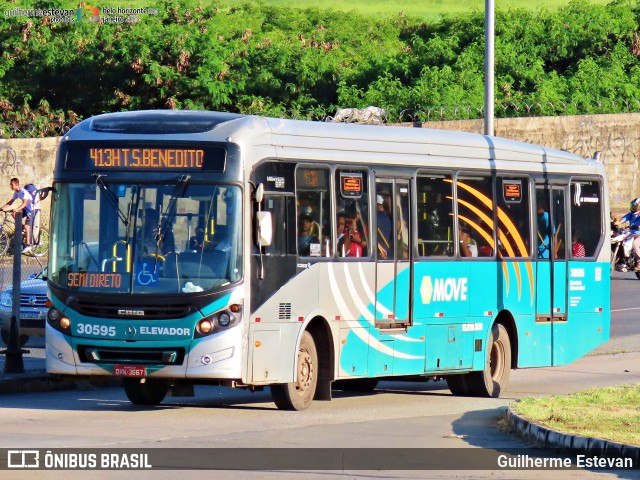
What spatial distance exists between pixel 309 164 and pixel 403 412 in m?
2.70

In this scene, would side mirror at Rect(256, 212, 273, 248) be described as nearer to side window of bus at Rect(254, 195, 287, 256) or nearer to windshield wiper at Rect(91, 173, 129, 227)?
side window of bus at Rect(254, 195, 287, 256)

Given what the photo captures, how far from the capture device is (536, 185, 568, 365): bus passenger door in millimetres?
18953

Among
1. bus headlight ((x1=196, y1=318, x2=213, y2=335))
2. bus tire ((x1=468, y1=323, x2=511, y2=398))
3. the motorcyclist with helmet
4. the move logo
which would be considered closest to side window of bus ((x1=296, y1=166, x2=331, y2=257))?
bus headlight ((x1=196, y1=318, x2=213, y2=335))

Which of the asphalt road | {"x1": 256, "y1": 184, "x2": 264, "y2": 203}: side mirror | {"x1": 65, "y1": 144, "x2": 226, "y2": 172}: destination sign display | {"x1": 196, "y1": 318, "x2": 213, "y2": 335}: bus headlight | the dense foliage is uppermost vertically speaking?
the dense foliage

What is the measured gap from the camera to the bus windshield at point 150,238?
14.4 metres

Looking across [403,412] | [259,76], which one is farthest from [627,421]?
[259,76]

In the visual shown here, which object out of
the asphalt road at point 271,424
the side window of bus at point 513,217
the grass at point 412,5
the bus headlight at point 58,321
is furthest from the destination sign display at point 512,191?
the grass at point 412,5

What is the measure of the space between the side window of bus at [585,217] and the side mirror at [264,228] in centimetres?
629

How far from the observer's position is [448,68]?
47.1 meters

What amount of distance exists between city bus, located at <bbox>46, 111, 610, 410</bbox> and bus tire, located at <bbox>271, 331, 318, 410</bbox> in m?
0.02

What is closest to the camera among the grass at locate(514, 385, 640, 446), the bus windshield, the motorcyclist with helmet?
the grass at locate(514, 385, 640, 446)

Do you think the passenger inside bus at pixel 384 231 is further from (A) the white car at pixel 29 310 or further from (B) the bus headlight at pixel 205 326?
(A) the white car at pixel 29 310

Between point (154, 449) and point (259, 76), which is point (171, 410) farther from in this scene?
point (259, 76)

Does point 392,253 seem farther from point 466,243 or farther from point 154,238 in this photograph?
point 154,238
